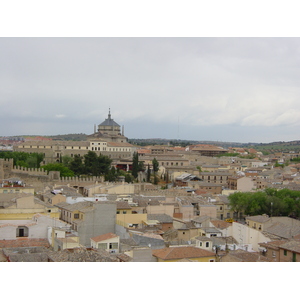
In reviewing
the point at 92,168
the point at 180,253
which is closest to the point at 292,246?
the point at 180,253

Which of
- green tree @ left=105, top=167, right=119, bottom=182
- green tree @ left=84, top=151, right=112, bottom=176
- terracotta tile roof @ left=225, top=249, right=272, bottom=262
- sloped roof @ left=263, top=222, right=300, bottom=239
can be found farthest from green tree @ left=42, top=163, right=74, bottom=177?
terracotta tile roof @ left=225, top=249, right=272, bottom=262

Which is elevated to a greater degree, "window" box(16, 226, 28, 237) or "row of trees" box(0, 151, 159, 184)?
"row of trees" box(0, 151, 159, 184)

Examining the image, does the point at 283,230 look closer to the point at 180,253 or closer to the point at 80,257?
the point at 180,253

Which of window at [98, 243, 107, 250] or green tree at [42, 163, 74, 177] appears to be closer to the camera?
window at [98, 243, 107, 250]

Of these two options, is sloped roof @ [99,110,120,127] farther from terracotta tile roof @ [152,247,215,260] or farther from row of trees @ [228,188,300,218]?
terracotta tile roof @ [152,247,215,260]

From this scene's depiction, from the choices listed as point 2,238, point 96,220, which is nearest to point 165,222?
point 96,220

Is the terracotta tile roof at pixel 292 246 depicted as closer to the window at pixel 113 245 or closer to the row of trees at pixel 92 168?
the window at pixel 113 245
